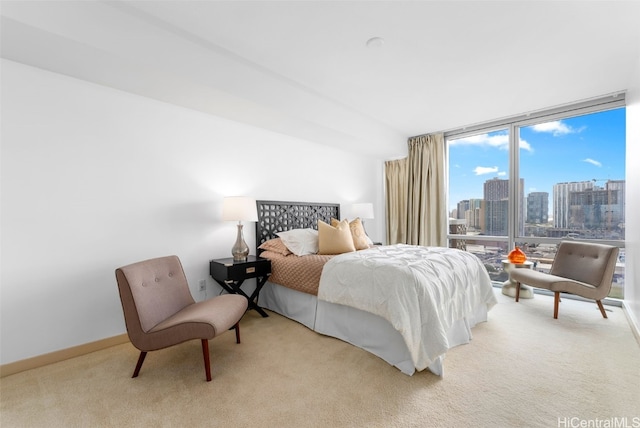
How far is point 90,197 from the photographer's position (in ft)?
7.80

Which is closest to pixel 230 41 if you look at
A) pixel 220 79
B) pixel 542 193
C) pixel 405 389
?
pixel 220 79

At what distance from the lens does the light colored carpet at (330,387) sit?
5.21 ft

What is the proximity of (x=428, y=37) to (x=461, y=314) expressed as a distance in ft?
7.79

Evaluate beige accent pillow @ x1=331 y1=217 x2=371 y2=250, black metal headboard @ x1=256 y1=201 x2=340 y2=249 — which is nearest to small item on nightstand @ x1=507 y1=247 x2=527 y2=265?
beige accent pillow @ x1=331 y1=217 x2=371 y2=250

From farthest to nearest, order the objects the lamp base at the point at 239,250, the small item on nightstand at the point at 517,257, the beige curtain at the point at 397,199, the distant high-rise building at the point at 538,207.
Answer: the beige curtain at the point at 397,199
the distant high-rise building at the point at 538,207
the small item on nightstand at the point at 517,257
the lamp base at the point at 239,250

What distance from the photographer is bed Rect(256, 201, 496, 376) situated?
6.46 ft

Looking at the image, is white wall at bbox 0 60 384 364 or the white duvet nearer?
the white duvet

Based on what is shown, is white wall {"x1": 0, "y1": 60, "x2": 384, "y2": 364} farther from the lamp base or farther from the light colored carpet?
the light colored carpet

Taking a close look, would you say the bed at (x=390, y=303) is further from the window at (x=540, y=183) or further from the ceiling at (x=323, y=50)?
the window at (x=540, y=183)

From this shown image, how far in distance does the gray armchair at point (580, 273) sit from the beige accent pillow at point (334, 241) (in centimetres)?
213

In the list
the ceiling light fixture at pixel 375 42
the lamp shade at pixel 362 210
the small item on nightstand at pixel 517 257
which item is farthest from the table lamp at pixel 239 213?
the small item on nightstand at pixel 517 257

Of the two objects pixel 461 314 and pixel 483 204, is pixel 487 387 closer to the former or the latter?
pixel 461 314

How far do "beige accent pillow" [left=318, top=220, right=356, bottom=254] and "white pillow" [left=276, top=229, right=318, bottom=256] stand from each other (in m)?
0.11

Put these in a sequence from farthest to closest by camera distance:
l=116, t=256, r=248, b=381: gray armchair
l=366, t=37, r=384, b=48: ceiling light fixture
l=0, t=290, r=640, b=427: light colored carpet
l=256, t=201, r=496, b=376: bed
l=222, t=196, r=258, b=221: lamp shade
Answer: l=222, t=196, r=258, b=221: lamp shade → l=366, t=37, r=384, b=48: ceiling light fixture → l=256, t=201, r=496, b=376: bed → l=116, t=256, r=248, b=381: gray armchair → l=0, t=290, r=640, b=427: light colored carpet
